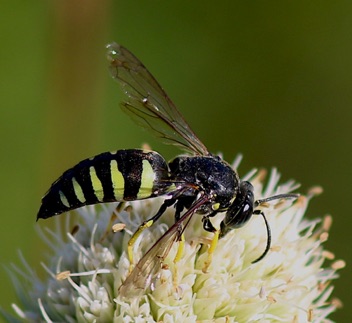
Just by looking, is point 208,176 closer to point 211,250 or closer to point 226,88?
point 211,250

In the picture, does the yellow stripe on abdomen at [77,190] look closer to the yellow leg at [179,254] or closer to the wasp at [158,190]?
the wasp at [158,190]

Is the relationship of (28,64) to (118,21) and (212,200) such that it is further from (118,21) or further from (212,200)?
(212,200)

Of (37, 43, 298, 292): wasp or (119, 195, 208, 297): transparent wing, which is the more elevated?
(37, 43, 298, 292): wasp

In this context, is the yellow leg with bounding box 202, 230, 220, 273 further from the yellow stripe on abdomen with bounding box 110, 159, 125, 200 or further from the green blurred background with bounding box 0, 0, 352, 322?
the green blurred background with bounding box 0, 0, 352, 322

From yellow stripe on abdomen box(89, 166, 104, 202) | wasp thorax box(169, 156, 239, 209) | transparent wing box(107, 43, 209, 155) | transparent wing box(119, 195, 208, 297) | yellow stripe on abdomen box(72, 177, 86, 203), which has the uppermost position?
transparent wing box(107, 43, 209, 155)

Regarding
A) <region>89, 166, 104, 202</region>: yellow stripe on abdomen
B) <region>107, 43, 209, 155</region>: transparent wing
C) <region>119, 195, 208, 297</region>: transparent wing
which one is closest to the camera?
<region>119, 195, 208, 297</region>: transparent wing

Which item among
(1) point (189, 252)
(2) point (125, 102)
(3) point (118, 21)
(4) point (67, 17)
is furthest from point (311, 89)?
(1) point (189, 252)

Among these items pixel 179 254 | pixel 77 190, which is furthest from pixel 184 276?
pixel 77 190

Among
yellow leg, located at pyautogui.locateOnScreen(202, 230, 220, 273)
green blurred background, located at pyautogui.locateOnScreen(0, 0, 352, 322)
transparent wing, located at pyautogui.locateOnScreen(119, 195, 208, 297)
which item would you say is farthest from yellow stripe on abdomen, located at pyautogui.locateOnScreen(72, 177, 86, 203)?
green blurred background, located at pyautogui.locateOnScreen(0, 0, 352, 322)
